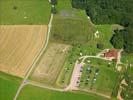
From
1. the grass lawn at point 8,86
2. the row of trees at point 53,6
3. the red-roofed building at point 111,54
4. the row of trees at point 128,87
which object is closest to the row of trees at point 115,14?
the red-roofed building at point 111,54

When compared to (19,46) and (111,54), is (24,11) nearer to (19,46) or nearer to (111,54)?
(19,46)

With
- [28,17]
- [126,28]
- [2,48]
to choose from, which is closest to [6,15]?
[28,17]

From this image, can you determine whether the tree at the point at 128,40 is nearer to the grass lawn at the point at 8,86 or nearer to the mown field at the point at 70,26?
the mown field at the point at 70,26

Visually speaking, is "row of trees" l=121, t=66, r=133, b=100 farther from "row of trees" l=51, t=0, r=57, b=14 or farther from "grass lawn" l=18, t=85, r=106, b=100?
"row of trees" l=51, t=0, r=57, b=14

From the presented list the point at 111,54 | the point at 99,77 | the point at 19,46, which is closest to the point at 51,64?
the point at 19,46

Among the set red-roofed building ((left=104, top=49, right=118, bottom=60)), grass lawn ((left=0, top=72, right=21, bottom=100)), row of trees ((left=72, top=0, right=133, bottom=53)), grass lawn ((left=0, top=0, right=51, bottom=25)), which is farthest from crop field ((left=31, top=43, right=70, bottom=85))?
row of trees ((left=72, top=0, right=133, bottom=53))
